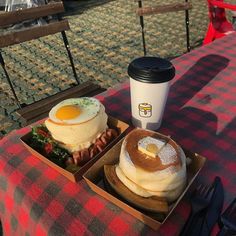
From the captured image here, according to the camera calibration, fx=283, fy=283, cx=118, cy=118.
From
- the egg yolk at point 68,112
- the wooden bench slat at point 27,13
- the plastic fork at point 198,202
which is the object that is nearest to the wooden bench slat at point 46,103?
→ the wooden bench slat at point 27,13

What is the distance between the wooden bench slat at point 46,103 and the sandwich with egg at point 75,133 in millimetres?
1267

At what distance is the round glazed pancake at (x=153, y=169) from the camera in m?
1.18

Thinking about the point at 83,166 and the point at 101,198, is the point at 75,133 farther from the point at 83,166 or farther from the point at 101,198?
the point at 101,198

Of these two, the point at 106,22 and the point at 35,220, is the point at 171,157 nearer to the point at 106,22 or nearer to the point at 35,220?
the point at 35,220

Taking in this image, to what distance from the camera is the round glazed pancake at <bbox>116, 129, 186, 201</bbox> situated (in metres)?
1.18

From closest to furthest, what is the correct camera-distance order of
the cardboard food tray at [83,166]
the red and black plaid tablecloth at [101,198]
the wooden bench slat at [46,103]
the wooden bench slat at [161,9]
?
1. the red and black plaid tablecloth at [101,198]
2. the cardboard food tray at [83,166]
3. the wooden bench slat at [46,103]
4. the wooden bench slat at [161,9]

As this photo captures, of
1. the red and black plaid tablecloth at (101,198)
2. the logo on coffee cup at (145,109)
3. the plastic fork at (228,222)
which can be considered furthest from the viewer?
the logo on coffee cup at (145,109)

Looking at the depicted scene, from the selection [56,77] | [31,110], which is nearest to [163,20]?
[56,77]

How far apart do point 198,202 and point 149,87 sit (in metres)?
0.64

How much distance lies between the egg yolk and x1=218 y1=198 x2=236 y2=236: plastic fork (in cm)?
82

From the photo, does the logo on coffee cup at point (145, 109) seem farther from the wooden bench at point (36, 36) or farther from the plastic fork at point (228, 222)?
the wooden bench at point (36, 36)

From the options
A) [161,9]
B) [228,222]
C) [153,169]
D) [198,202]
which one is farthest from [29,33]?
[228,222]

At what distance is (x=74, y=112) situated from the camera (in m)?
1.45

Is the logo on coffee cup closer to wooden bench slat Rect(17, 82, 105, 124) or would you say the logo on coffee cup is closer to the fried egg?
the fried egg
